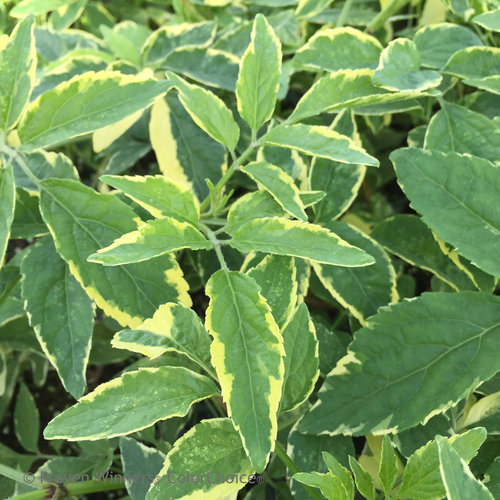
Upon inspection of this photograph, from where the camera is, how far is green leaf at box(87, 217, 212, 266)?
2.14 feet

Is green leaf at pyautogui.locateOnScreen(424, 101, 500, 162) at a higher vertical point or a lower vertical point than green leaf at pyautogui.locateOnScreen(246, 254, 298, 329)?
higher

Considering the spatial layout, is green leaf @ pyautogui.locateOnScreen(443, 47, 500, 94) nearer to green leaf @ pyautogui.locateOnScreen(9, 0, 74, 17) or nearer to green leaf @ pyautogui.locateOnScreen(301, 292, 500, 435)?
green leaf @ pyautogui.locateOnScreen(301, 292, 500, 435)

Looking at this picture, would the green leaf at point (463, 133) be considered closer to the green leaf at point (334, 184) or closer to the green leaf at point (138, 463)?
the green leaf at point (334, 184)

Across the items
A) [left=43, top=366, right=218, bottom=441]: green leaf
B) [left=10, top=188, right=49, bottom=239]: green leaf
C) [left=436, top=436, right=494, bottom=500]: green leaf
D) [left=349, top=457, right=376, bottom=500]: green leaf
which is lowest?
[left=349, top=457, right=376, bottom=500]: green leaf

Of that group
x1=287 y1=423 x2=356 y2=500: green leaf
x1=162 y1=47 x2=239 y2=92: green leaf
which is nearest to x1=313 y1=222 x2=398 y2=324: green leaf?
x1=287 y1=423 x2=356 y2=500: green leaf

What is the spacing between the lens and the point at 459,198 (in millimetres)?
823

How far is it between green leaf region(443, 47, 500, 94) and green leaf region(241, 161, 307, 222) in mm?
327

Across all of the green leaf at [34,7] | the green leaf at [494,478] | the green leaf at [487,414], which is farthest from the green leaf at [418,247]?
the green leaf at [34,7]

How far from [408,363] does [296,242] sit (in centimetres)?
23

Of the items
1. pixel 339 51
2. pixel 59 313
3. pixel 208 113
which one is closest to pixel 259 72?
pixel 208 113

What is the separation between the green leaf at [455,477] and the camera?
0.57m

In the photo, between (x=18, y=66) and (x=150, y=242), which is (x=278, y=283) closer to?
(x=150, y=242)

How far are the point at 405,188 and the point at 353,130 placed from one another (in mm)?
160

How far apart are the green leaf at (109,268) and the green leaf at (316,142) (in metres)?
0.22
